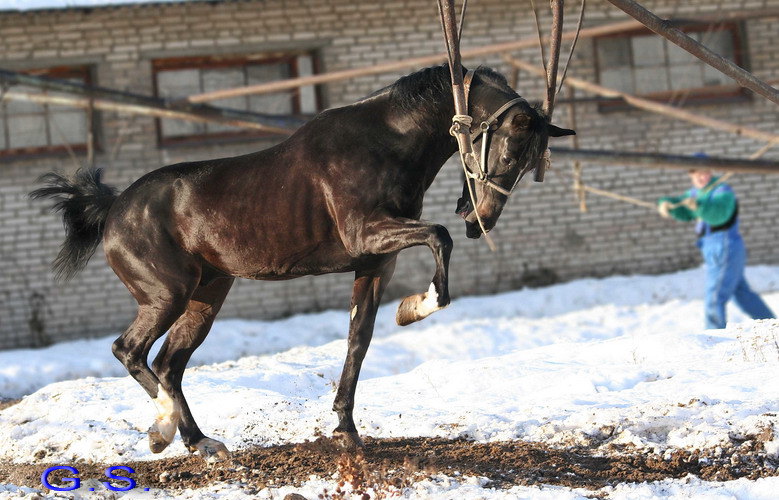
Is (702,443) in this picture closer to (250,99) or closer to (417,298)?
(417,298)

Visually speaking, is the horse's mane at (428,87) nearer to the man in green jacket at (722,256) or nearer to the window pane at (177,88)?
the man in green jacket at (722,256)

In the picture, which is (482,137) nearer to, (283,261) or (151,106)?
(283,261)

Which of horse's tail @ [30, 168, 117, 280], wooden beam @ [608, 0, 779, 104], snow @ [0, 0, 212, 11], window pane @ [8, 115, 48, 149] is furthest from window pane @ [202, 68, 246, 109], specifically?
wooden beam @ [608, 0, 779, 104]

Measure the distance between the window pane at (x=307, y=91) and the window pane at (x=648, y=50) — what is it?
4.45 metres

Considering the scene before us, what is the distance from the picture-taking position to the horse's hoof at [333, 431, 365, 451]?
478 centimetres

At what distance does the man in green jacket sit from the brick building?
3.68 meters

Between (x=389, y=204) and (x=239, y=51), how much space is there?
28.7ft

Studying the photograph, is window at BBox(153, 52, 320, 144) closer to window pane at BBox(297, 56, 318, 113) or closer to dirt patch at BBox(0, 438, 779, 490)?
window pane at BBox(297, 56, 318, 113)

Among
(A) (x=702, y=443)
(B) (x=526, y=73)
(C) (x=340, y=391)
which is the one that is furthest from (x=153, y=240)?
(B) (x=526, y=73)

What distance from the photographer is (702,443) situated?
474 centimetres

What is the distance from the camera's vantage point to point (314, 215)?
183 inches

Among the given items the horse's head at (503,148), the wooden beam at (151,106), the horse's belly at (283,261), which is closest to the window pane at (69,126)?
the wooden beam at (151,106)

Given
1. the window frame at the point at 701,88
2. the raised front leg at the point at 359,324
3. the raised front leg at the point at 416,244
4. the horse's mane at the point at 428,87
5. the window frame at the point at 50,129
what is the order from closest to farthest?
the raised front leg at the point at 416,244 → the horse's mane at the point at 428,87 → the raised front leg at the point at 359,324 → the window frame at the point at 50,129 → the window frame at the point at 701,88

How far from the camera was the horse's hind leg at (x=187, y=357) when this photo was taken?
4867 mm
